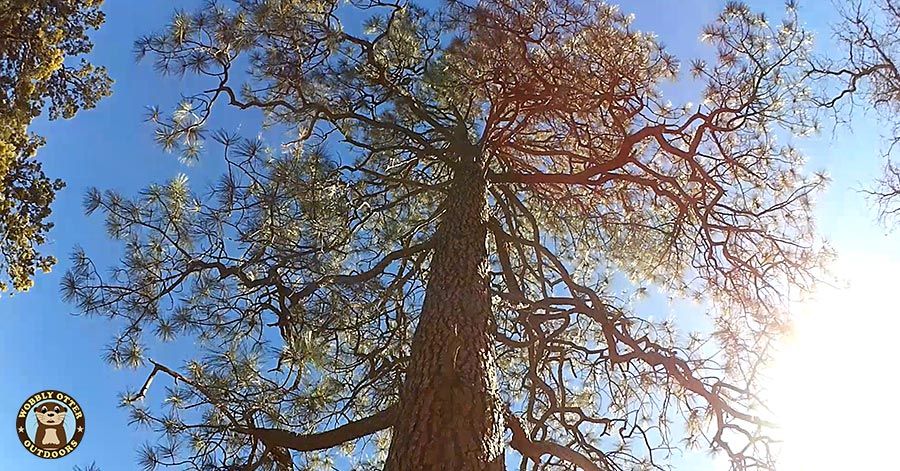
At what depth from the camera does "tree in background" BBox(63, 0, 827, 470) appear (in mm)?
3502

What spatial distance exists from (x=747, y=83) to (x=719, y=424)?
2.01 meters

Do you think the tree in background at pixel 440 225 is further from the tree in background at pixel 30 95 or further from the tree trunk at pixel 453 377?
the tree in background at pixel 30 95

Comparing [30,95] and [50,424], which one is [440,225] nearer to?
[50,424]

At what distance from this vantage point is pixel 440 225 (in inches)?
146

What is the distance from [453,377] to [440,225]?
134cm

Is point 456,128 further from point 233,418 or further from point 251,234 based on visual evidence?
point 233,418

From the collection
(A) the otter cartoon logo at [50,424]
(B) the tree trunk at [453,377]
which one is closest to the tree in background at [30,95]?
(A) the otter cartoon logo at [50,424]

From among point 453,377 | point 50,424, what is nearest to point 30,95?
point 50,424

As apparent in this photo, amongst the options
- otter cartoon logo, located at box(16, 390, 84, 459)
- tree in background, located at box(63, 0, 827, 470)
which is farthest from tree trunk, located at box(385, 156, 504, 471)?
otter cartoon logo, located at box(16, 390, 84, 459)

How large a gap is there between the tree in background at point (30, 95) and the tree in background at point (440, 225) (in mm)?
1787

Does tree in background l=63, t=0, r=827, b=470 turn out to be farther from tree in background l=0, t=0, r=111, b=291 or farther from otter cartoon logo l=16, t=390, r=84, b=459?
tree in background l=0, t=0, r=111, b=291

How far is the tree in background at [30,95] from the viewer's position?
16.5 ft

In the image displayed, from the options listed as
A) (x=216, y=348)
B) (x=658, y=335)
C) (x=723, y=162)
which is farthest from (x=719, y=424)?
(x=216, y=348)

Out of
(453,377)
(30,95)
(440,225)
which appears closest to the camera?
(453,377)
